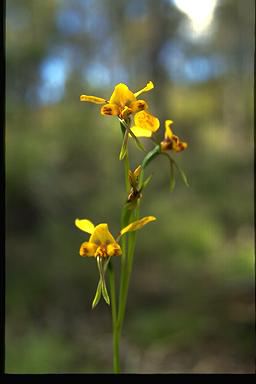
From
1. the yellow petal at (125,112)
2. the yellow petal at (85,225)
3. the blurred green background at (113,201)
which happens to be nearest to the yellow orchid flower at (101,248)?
the yellow petal at (85,225)

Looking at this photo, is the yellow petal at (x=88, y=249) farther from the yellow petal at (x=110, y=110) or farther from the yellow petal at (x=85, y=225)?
the yellow petal at (x=110, y=110)

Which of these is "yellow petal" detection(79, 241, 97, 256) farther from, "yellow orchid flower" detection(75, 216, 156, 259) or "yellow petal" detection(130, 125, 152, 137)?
"yellow petal" detection(130, 125, 152, 137)

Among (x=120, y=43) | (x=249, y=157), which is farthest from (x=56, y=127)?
(x=249, y=157)

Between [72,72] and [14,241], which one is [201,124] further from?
[14,241]

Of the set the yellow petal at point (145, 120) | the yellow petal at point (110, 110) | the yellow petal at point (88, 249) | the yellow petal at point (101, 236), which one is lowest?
the yellow petal at point (88, 249)

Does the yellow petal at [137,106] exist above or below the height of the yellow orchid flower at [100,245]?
above

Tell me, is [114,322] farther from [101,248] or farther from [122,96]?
[122,96]

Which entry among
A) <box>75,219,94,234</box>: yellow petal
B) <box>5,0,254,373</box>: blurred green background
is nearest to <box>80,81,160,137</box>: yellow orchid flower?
<box>75,219,94,234</box>: yellow petal
